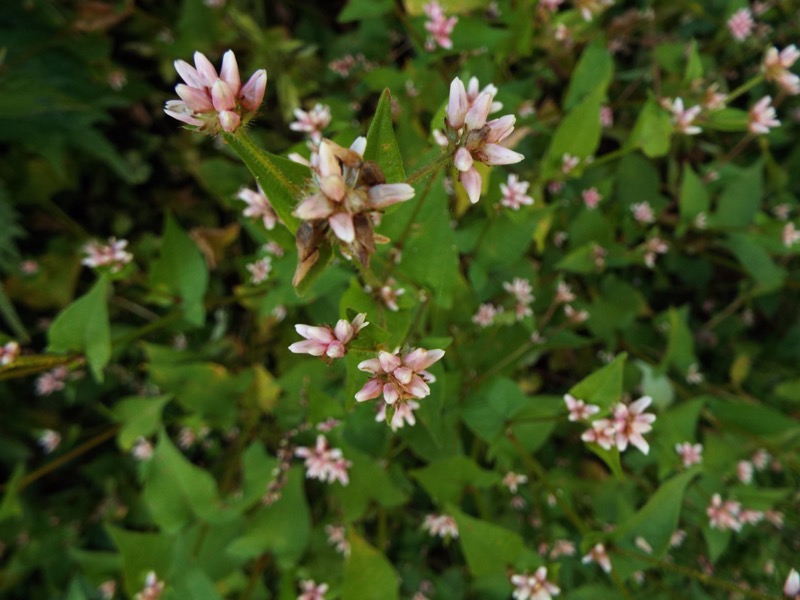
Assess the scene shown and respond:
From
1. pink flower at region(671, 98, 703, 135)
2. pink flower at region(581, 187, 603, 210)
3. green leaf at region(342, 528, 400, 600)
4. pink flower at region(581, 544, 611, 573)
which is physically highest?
pink flower at region(671, 98, 703, 135)

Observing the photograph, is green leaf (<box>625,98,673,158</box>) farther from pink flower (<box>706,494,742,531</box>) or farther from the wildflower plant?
pink flower (<box>706,494,742,531</box>)

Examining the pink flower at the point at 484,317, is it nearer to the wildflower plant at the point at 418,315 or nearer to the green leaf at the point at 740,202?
the wildflower plant at the point at 418,315

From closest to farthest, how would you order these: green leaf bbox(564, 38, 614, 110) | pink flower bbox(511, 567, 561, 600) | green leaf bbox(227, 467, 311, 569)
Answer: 1. pink flower bbox(511, 567, 561, 600)
2. green leaf bbox(227, 467, 311, 569)
3. green leaf bbox(564, 38, 614, 110)

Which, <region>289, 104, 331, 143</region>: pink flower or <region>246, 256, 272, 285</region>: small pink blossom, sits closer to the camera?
<region>289, 104, 331, 143</region>: pink flower

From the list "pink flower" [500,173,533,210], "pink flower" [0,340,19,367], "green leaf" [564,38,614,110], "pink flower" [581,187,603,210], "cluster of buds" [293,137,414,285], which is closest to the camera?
"cluster of buds" [293,137,414,285]

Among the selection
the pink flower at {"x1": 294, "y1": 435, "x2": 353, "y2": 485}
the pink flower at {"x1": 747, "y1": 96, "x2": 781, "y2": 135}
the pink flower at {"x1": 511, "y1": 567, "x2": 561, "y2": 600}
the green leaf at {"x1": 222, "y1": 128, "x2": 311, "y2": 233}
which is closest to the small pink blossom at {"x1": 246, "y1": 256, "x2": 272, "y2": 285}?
the pink flower at {"x1": 294, "y1": 435, "x2": 353, "y2": 485}

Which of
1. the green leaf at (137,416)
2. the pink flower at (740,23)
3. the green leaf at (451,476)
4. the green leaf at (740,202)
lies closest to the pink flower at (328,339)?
the green leaf at (451,476)

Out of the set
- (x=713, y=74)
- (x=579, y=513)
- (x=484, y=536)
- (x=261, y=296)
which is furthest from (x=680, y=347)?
(x=261, y=296)
